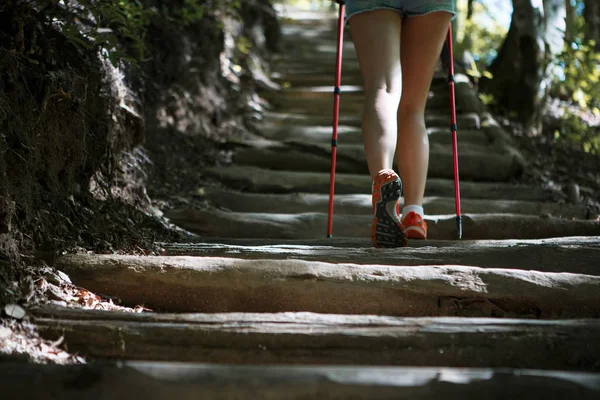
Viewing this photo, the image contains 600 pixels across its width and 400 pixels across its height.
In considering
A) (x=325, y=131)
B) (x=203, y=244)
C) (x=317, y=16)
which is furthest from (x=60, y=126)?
(x=317, y=16)

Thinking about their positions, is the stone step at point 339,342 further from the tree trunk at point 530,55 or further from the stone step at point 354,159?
the tree trunk at point 530,55

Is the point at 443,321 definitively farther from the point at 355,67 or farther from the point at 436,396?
the point at 355,67

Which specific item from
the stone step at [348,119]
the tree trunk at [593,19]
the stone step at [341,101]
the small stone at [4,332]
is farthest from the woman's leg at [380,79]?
the tree trunk at [593,19]

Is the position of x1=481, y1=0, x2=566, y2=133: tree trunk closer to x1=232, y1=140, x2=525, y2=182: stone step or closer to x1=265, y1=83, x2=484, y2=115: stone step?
x1=265, y1=83, x2=484, y2=115: stone step

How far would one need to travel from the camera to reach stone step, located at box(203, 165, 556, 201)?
13.9 feet

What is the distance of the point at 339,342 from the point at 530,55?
494 cm

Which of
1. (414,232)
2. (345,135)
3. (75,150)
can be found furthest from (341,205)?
(75,150)

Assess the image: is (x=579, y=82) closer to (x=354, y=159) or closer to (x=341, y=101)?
(x=341, y=101)

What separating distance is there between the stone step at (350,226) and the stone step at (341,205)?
37cm

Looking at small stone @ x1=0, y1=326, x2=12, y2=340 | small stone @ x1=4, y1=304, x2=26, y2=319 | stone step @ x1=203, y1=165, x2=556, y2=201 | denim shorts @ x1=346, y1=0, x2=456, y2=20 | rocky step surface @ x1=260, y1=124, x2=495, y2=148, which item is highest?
denim shorts @ x1=346, y1=0, x2=456, y2=20

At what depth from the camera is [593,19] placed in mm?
7801

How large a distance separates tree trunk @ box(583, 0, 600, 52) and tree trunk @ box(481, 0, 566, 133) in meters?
1.89

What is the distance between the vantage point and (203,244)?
105 inches

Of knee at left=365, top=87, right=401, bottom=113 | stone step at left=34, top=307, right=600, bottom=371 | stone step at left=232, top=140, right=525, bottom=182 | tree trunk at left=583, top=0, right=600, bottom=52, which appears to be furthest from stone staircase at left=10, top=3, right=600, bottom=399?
tree trunk at left=583, top=0, right=600, bottom=52
